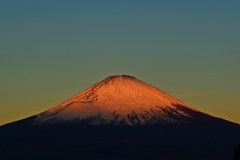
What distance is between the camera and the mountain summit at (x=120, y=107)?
17025cm

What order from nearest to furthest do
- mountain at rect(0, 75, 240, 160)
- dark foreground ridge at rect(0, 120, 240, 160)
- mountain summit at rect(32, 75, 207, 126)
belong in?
dark foreground ridge at rect(0, 120, 240, 160) → mountain at rect(0, 75, 240, 160) → mountain summit at rect(32, 75, 207, 126)

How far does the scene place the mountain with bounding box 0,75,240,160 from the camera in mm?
163875

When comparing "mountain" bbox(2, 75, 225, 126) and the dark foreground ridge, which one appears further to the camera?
"mountain" bbox(2, 75, 225, 126)

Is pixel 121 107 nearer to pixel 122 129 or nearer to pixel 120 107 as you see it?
pixel 120 107

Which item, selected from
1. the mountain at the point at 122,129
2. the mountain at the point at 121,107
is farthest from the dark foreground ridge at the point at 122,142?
the mountain at the point at 121,107

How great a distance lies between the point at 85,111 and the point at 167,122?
17.1 metres

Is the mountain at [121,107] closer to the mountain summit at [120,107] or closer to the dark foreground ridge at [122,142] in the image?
the mountain summit at [120,107]

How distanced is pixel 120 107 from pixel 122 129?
5545 mm

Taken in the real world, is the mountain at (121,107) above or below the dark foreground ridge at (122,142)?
above

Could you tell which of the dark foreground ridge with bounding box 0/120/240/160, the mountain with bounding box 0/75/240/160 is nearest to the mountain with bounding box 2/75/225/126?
the mountain with bounding box 0/75/240/160

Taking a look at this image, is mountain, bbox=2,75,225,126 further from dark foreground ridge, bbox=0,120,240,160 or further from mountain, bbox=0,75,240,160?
dark foreground ridge, bbox=0,120,240,160

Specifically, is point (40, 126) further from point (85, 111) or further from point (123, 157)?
point (123, 157)

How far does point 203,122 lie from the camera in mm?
172875

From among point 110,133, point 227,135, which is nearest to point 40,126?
point 110,133
